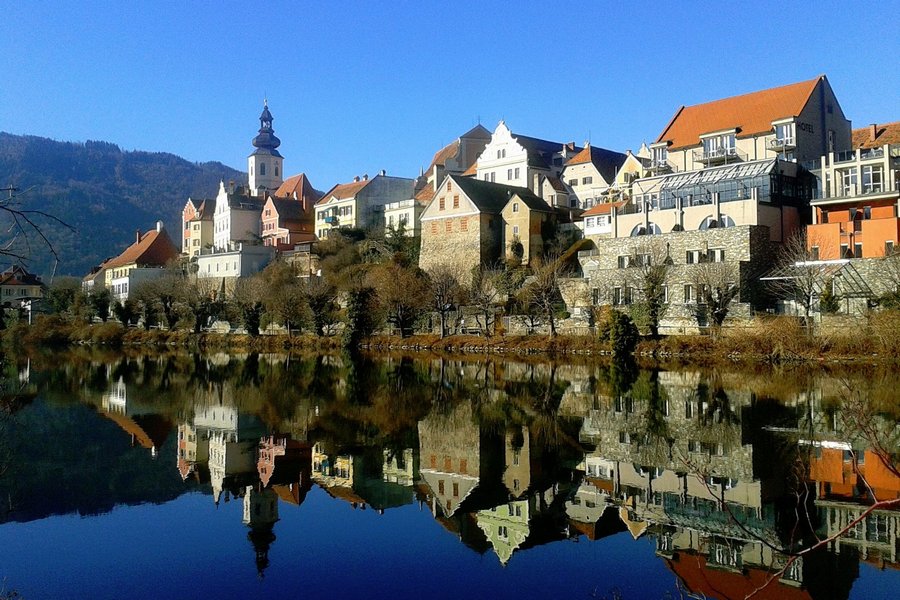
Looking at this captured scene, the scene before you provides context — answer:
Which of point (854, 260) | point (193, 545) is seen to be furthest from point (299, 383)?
point (854, 260)

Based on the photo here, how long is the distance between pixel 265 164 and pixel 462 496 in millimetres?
88838

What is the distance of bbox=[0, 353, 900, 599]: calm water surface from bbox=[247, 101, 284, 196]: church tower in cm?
7414

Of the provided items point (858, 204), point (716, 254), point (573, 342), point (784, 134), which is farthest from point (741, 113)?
point (573, 342)

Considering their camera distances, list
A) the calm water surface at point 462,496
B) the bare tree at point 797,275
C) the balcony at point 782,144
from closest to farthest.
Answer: the calm water surface at point 462,496
the bare tree at point 797,275
the balcony at point 782,144

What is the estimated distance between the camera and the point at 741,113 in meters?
48.3

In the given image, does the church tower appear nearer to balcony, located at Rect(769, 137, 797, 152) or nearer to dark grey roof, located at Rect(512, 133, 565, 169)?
dark grey roof, located at Rect(512, 133, 565, 169)

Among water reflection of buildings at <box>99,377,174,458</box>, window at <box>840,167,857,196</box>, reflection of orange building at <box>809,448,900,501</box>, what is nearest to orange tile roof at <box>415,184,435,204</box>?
window at <box>840,167,857,196</box>

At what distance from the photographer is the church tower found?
314 ft

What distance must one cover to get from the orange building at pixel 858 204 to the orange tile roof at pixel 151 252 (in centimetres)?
6262

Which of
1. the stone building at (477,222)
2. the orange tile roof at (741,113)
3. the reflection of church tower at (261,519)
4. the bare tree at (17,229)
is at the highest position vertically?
the orange tile roof at (741,113)

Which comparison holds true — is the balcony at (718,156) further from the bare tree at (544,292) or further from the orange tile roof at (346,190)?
the orange tile roof at (346,190)

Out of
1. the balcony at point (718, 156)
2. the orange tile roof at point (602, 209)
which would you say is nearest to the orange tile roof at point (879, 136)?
the balcony at point (718, 156)

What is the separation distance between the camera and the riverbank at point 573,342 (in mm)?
32812

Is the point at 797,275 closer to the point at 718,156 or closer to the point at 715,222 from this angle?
the point at 715,222
